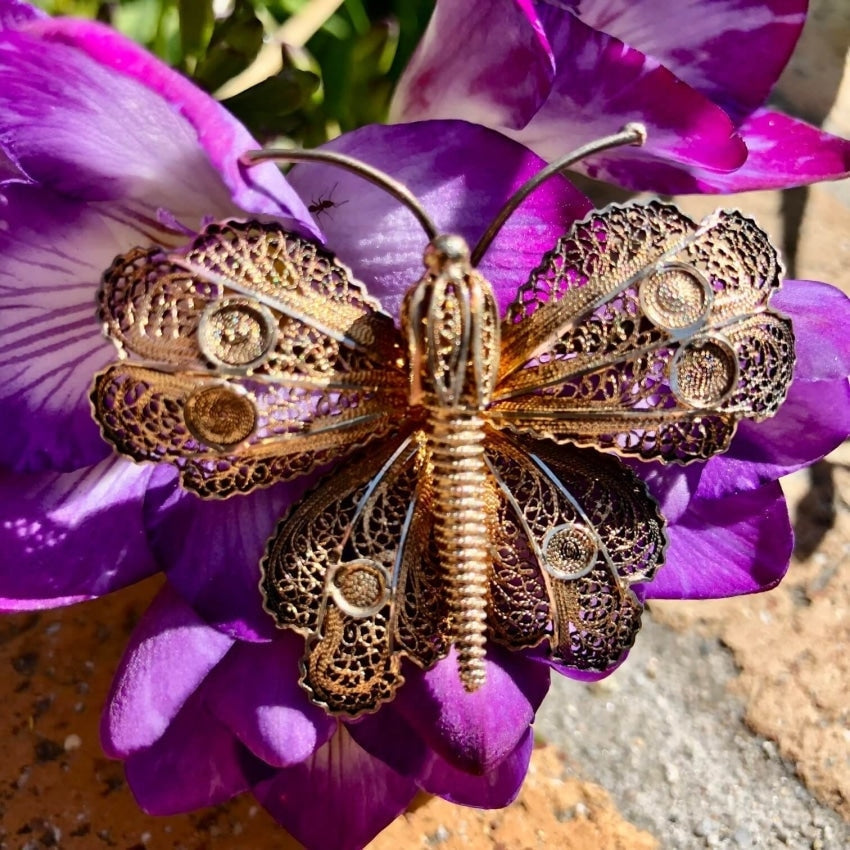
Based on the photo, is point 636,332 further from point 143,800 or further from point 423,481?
point 143,800

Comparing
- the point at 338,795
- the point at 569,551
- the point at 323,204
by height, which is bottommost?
the point at 338,795

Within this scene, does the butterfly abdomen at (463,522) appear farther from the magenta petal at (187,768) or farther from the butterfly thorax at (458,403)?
the magenta petal at (187,768)

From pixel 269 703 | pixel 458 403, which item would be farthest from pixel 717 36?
pixel 269 703

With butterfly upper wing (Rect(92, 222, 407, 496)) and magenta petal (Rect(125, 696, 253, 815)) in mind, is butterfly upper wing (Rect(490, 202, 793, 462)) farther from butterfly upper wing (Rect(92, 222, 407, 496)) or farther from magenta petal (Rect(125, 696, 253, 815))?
magenta petal (Rect(125, 696, 253, 815))

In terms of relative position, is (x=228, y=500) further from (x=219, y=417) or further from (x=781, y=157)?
(x=781, y=157)

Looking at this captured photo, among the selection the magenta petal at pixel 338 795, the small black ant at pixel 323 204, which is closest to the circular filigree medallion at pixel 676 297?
the small black ant at pixel 323 204

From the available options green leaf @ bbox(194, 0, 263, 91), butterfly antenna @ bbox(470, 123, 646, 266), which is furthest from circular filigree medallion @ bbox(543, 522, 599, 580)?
green leaf @ bbox(194, 0, 263, 91)
